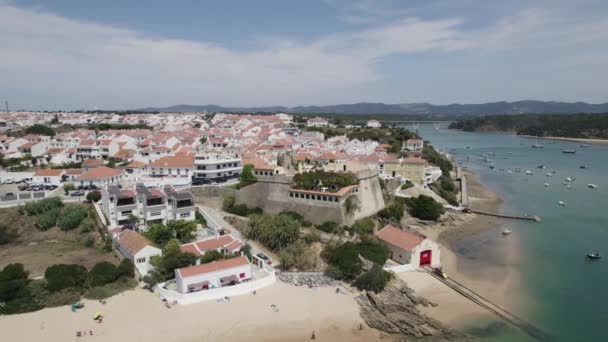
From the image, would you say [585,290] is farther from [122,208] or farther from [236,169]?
[122,208]

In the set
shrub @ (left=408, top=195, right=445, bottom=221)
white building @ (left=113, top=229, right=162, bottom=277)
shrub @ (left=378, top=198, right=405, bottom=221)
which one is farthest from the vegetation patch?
white building @ (left=113, top=229, right=162, bottom=277)

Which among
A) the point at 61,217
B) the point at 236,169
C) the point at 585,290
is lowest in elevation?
the point at 585,290

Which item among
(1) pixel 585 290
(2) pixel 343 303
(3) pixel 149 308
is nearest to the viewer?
(3) pixel 149 308

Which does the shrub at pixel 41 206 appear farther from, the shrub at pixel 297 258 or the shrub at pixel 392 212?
the shrub at pixel 392 212

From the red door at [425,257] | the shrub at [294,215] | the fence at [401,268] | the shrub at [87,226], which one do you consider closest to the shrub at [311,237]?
the shrub at [294,215]

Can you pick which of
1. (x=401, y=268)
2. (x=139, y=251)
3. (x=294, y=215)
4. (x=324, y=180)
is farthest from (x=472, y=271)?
(x=139, y=251)

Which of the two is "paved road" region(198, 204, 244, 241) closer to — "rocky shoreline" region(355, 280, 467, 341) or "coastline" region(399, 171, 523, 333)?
"rocky shoreline" region(355, 280, 467, 341)

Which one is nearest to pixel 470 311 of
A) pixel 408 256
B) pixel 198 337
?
pixel 408 256
